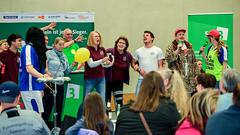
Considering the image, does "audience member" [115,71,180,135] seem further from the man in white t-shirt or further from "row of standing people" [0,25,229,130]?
the man in white t-shirt

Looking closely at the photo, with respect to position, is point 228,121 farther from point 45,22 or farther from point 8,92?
point 45,22

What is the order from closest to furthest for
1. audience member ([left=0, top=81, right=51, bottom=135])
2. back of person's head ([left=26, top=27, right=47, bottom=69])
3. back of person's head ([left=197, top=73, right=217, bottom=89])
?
audience member ([left=0, top=81, right=51, bottom=135]) < back of person's head ([left=197, top=73, right=217, bottom=89]) < back of person's head ([left=26, top=27, right=47, bottom=69])

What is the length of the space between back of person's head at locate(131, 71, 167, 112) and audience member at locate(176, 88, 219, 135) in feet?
0.93

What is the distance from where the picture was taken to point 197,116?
345 centimetres

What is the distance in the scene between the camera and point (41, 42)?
5.88 meters

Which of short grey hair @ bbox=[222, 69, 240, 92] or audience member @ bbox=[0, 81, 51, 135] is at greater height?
short grey hair @ bbox=[222, 69, 240, 92]

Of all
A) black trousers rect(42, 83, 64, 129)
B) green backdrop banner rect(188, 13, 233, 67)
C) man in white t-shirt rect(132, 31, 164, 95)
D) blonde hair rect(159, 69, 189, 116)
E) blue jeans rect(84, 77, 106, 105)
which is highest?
green backdrop banner rect(188, 13, 233, 67)

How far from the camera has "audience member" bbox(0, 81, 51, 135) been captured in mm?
3582

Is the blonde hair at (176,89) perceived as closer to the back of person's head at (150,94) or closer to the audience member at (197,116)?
the back of person's head at (150,94)

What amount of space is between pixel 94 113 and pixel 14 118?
32.4 inches

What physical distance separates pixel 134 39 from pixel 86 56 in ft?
11.7

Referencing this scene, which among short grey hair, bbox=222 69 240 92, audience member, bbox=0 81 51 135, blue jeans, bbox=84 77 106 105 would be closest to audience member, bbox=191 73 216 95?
short grey hair, bbox=222 69 240 92

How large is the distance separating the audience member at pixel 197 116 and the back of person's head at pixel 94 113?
906mm

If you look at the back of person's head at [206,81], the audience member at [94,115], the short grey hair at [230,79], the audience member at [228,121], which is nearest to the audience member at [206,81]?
the back of person's head at [206,81]
